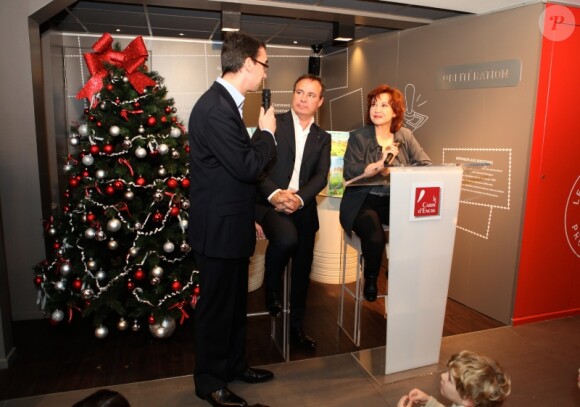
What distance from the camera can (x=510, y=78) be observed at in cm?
332

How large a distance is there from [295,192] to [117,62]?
1.61 m

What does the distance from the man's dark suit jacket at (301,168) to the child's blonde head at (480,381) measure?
1426 mm

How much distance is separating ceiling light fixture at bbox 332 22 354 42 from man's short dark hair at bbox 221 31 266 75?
106 inches

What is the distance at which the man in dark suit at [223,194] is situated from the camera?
2027 millimetres

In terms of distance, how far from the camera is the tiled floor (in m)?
2.49

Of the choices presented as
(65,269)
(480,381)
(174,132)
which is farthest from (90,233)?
(480,381)

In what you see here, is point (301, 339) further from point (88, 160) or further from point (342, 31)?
point (342, 31)

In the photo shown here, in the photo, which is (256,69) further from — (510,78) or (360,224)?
(510,78)

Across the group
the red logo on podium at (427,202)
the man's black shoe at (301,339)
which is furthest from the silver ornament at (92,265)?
the red logo on podium at (427,202)

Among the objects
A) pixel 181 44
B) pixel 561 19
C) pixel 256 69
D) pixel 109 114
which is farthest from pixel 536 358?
pixel 181 44

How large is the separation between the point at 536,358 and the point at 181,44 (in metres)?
4.87

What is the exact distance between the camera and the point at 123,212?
3.09 meters

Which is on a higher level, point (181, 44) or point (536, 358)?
point (181, 44)

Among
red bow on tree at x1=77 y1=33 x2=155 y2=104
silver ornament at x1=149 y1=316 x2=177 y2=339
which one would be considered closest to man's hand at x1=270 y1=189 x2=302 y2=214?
silver ornament at x1=149 y1=316 x2=177 y2=339
